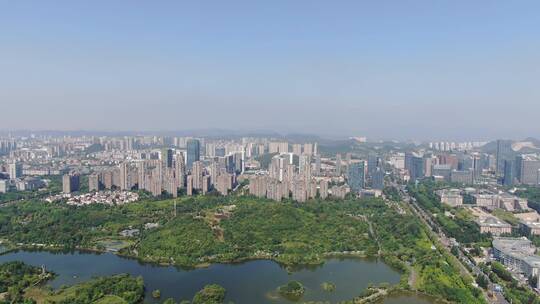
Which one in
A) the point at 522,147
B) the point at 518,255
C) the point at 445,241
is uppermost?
the point at 522,147

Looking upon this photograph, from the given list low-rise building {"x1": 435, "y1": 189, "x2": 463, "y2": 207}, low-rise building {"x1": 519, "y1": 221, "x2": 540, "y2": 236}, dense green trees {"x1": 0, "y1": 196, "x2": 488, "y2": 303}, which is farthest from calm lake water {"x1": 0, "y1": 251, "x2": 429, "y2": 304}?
low-rise building {"x1": 435, "y1": 189, "x2": 463, "y2": 207}

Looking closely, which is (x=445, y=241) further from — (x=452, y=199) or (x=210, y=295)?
(x=210, y=295)

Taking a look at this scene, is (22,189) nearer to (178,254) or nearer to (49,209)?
(49,209)

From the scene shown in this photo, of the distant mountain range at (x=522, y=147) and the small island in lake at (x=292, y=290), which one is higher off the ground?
the distant mountain range at (x=522, y=147)

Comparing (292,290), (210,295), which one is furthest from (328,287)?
(210,295)

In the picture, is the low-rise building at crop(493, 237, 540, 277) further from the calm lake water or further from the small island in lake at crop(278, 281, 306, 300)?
the small island in lake at crop(278, 281, 306, 300)

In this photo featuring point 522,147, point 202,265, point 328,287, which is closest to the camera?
point 328,287

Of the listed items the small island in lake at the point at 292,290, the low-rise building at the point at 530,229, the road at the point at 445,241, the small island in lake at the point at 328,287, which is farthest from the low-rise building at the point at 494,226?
the small island in lake at the point at 292,290

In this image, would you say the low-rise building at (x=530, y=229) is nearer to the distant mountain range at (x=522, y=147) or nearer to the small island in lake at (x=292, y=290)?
the small island in lake at (x=292, y=290)
